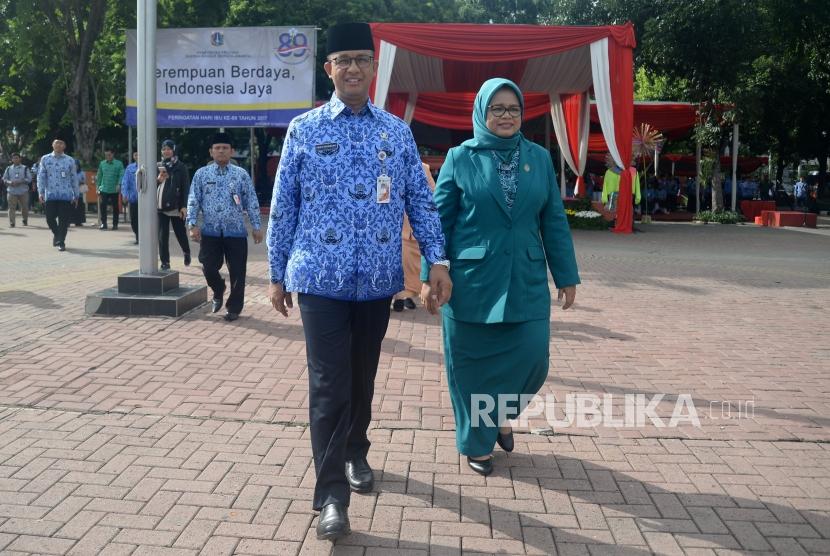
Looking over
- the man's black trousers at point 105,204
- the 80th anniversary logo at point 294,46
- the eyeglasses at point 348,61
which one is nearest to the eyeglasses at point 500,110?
the eyeglasses at point 348,61

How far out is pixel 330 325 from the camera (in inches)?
118

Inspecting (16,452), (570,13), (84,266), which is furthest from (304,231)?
(570,13)

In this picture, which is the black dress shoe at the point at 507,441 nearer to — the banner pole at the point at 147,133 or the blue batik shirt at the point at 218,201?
the blue batik shirt at the point at 218,201

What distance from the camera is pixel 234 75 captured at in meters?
16.3

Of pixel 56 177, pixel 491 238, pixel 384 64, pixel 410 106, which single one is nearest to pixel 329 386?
pixel 491 238

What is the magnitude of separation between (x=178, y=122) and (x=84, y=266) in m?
6.67

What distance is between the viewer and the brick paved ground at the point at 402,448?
298 centimetres

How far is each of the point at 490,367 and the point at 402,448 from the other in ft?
2.25

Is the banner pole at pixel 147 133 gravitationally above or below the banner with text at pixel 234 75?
below

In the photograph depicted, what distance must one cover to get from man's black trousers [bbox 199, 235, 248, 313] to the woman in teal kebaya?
383 cm

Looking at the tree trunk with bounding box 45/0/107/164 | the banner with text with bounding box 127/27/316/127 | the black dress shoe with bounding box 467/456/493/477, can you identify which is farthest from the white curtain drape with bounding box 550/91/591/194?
the black dress shoe with bounding box 467/456/493/477

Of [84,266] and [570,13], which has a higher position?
[570,13]

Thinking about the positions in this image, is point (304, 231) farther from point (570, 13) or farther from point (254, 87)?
point (570, 13)

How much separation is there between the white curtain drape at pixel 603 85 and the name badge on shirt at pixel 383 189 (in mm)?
12394
